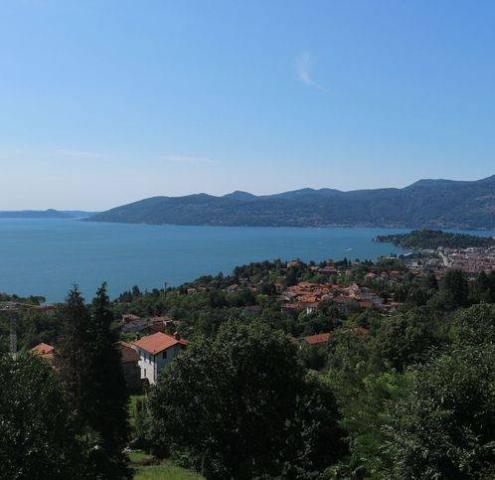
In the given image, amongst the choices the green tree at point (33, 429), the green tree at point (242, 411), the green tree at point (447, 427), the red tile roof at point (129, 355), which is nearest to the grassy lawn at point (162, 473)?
Result: the green tree at point (242, 411)

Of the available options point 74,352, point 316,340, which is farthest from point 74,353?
point 316,340

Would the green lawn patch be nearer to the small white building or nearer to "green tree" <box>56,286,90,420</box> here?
"green tree" <box>56,286,90,420</box>

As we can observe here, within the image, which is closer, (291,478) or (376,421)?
(291,478)

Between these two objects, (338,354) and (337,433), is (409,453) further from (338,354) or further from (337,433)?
(338,354)

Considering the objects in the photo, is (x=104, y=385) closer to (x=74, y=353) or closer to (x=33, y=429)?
(x=74, y=353)

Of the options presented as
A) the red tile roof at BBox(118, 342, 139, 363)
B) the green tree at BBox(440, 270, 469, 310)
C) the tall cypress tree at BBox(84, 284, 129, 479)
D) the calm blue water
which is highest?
the tall cypress tree at BBox(84, 284, 129, 479)

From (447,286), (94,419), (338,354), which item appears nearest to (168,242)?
(447,286)

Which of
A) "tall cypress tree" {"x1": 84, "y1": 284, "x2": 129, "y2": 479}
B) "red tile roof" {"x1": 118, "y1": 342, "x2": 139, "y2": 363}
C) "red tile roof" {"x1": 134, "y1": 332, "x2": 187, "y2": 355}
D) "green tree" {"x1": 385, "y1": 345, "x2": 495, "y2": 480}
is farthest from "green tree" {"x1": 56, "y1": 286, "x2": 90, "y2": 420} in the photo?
"red tile roof" {"x1": 134, "y1": 332, "x2": 187, "y2": 355}
